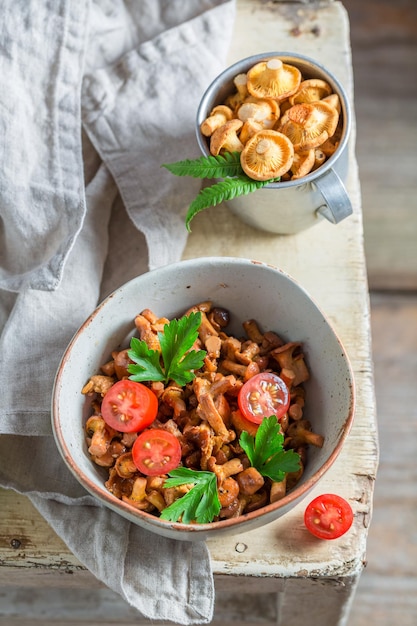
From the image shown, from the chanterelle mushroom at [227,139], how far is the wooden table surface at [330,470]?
0.20 metres

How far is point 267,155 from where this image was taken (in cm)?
123

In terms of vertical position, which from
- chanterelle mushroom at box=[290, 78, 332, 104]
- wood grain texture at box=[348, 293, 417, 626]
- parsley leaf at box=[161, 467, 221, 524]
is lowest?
wood grain texture at box=[348, 293, 417, 626]

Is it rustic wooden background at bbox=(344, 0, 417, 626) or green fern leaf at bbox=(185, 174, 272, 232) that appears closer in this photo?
green fern leaf at bbox=(185, 174, 272, 232)

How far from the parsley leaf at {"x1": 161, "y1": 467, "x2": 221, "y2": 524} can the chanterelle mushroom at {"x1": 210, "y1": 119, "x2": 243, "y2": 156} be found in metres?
0.52

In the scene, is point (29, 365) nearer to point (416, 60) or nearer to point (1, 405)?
point (1, 405)

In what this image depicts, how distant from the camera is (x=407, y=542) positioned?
2006 millimetres


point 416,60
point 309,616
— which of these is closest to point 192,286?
point 309,616

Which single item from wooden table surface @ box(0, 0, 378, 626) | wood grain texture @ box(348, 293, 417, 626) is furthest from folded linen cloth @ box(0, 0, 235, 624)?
wood grain texture @ box(348, 293, 417, 626)

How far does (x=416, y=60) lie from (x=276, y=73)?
139cm

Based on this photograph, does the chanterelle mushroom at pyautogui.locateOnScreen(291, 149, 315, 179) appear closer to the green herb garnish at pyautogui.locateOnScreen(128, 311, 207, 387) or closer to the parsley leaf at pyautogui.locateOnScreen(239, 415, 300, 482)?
the green herb garnish at pyautogui.locateOnScreen(128, 311, 207, 387)

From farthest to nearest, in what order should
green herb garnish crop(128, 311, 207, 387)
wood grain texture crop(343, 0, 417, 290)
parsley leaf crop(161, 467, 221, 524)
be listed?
wood grain texture crop(343, 0, 417, 290) → green herb garnish crop(128, 311, 207, 387) → parsley leaf crop(161, 467, 221, 524)

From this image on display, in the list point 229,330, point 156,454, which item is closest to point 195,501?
point 156,454

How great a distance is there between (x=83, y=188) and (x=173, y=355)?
358 mm

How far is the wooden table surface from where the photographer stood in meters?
1.20
